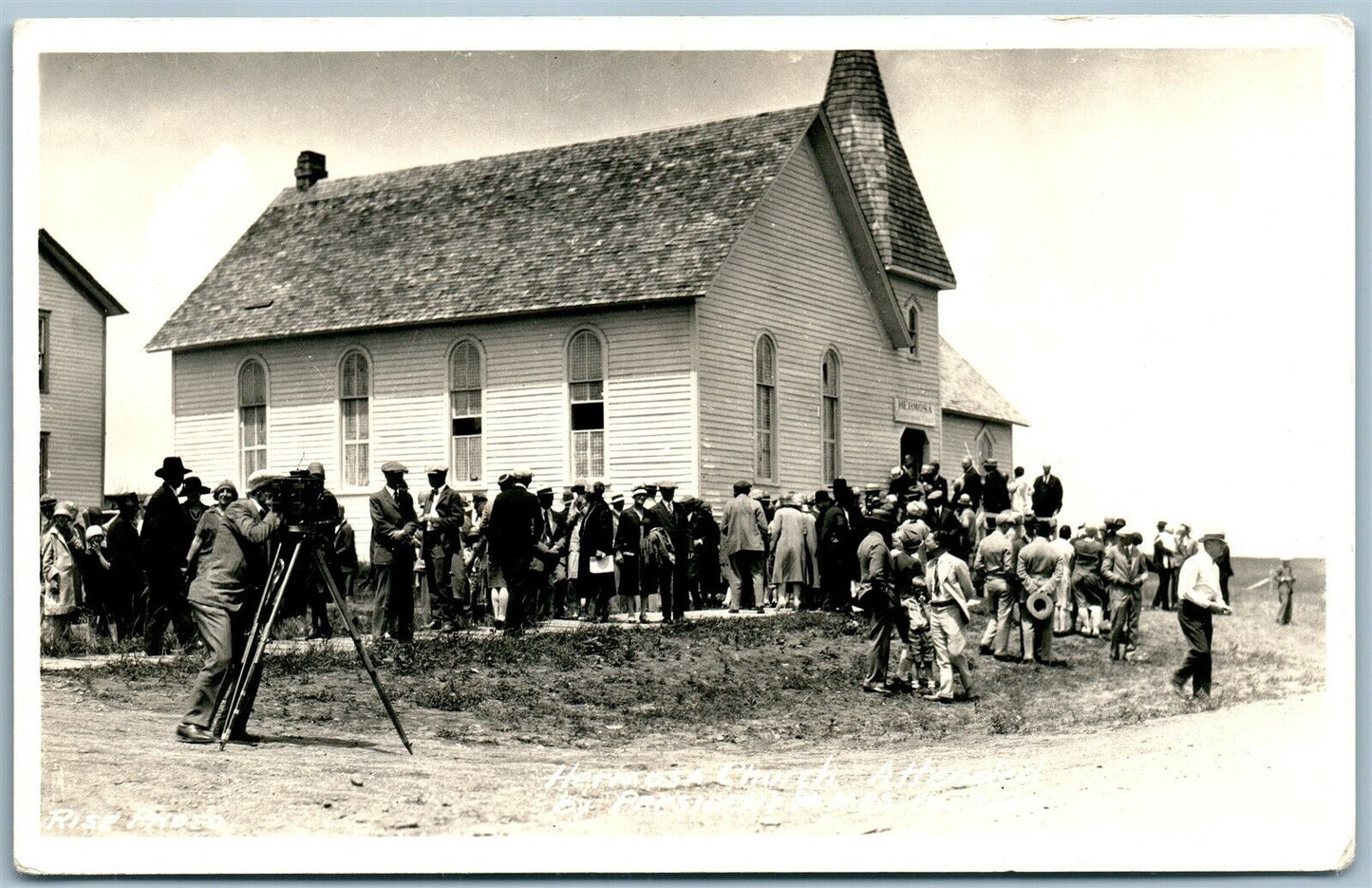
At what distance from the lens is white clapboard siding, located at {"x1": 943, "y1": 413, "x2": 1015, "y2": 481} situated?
22.0 metres

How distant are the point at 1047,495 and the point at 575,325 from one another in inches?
305

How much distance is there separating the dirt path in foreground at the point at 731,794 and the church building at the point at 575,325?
797 centimetres

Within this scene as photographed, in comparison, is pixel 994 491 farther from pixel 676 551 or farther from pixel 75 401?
pixel 75 401

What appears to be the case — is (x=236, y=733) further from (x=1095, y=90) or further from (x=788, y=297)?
(x=788, y=297)

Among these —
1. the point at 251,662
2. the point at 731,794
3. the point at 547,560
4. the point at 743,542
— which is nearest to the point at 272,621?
the point at 251,662

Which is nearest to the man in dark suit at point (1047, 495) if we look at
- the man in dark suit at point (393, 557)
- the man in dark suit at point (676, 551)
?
the man in dark suit at point (676, 551)

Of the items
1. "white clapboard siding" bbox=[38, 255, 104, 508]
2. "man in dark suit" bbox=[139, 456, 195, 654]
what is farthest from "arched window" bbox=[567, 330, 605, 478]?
"white clapboard siding" bbox=[38, 255, 104, 508]

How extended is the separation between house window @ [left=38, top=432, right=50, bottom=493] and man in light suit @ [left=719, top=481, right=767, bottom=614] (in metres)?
8.62

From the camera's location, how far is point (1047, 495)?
1694cm

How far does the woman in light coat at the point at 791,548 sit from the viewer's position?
1961cm

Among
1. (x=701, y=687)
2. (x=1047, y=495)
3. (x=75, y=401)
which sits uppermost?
(x=75, y=401)

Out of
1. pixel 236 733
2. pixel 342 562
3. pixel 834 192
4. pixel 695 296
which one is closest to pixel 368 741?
pixel 236 733

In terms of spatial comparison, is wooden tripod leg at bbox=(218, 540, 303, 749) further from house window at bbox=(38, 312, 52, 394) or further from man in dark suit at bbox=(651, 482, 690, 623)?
man in dark suit at bbox=(651, 482, 690, 623)

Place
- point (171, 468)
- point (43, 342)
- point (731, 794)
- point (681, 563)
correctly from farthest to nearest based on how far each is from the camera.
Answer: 1. point (681, 563)
2. point (171, 468)
3. point (43, 342)
4. point (731, 794)
